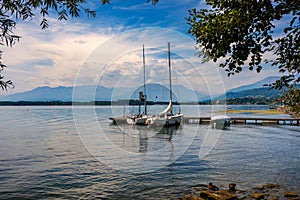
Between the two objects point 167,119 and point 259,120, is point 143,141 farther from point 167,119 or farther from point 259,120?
point 259,120

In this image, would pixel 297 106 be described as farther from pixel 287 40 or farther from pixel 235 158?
pixel 235 158

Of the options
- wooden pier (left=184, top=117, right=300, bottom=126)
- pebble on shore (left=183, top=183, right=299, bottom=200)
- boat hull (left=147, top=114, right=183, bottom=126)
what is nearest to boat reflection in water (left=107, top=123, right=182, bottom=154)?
boat hull (left=147, top=114, right=183, bottom=126)

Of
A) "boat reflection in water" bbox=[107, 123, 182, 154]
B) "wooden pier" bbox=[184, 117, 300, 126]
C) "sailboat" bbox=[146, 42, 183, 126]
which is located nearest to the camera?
"boat reflection in water" bbox=[107, 123, 182, 154]

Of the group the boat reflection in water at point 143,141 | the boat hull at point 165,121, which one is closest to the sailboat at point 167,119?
the boat hull at point 165,121

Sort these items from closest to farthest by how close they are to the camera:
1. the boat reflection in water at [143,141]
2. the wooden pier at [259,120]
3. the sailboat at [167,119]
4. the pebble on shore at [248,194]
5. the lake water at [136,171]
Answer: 1. the pebble on shore at [248,194]
2. the lake water at [136,171]
3. the boat reflection in water at [143,141]
4. the sailboat at [167,119]
5. the wooden pier at [259,120]

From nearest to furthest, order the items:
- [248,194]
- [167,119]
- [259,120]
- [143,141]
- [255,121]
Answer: [248,194] → [143,141] → [167,119] → [255,121] → [259,120]

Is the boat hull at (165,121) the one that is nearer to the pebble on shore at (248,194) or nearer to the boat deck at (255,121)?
the boat deck at (255,121)

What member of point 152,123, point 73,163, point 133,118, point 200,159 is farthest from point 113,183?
point 133,118

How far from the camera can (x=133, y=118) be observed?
64.5 m

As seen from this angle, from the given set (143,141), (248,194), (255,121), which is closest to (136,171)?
(248,194)

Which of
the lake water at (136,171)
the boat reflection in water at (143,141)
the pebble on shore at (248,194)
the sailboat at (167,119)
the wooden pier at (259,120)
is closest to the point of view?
the pebble on shore at (248,194)

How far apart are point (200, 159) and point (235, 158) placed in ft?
10.4

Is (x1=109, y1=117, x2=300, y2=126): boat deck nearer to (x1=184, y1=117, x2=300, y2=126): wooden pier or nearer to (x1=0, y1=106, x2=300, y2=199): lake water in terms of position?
(x1=184, y1=117, x2=300, y2=126): wooden pier

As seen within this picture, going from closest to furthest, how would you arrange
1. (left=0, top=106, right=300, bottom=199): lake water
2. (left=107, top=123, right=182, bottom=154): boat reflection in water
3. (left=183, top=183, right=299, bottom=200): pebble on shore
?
1. (left=183, top=183, right=299, bottom=200): pebble on shore
2. (left=0, top=106, right=300, bottom=199): lake water
3. (left=107, top=123, right=182, bottom=154): boat reflection in water
